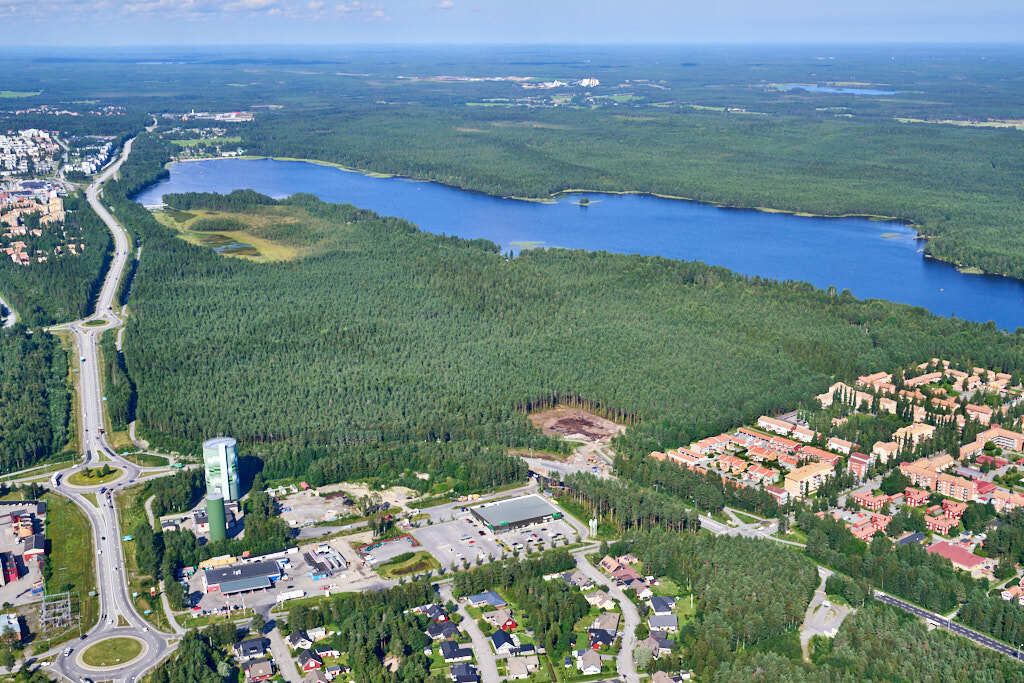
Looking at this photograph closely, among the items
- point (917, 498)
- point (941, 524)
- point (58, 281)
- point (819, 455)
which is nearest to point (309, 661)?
point (941, 524)

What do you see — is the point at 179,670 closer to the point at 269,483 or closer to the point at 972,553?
the point at 269,483

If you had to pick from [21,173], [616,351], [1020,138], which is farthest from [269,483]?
[1020,138]

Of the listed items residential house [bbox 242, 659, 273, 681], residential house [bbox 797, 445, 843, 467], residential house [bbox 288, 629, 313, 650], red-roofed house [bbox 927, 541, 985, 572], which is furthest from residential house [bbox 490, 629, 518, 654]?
residential house [bbox 797, 445, 843, 467]

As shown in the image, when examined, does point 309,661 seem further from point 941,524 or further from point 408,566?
point 941,524

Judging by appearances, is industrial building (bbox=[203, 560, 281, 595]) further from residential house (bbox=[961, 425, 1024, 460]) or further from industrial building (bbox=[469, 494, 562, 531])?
residential house (bbox=[961, 425, 1024, 460])

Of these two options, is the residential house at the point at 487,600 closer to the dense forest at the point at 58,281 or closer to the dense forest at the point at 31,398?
the dense forest at the point at 31,398

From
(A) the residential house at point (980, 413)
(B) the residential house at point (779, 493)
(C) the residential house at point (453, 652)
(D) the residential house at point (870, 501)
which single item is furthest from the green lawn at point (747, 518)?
(A) the residential house at point (980, 413)
